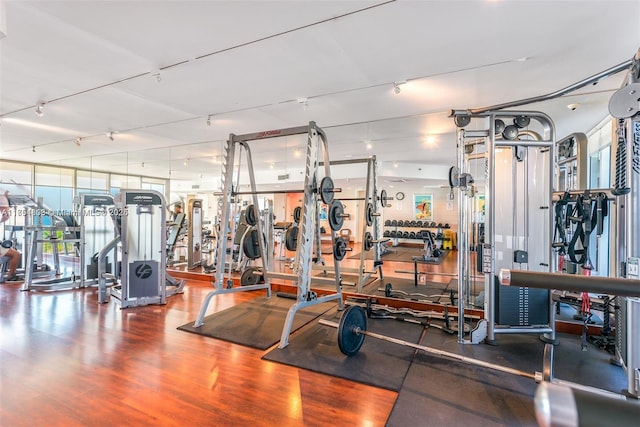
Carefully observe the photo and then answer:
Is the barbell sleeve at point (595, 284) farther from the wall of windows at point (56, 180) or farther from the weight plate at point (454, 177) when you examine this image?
the wall of windows at point (56, 180)

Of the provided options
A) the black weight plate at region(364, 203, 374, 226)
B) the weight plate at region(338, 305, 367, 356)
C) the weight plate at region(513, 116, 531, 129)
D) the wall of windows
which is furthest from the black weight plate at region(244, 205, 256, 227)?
the wall of windows

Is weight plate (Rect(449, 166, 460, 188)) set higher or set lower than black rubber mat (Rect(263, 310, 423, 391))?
higher

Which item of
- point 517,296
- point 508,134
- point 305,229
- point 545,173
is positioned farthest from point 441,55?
point 517,296

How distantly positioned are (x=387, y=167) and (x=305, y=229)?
4.51 meters

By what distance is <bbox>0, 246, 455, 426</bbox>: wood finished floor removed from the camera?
1943 millimetres

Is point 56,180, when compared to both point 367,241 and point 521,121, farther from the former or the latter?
point 521,121

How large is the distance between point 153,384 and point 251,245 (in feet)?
7.13

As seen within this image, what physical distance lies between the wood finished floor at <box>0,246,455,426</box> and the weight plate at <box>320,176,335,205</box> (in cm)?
161

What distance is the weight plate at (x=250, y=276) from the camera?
4.79 m

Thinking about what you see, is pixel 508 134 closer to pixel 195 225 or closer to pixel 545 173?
pixel 545 173

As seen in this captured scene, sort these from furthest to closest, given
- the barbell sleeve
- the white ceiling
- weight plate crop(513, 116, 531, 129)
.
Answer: weight plate crop(513, 116, 531, 129) < the white ceiling < the barbell sleeve

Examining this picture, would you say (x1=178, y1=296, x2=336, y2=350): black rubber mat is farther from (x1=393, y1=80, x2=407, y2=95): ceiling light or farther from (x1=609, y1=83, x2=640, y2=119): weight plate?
(x1=609, y1=83, x2=640, y2=119): weight plate

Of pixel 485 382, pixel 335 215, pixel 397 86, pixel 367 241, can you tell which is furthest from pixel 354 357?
pixel 397 86

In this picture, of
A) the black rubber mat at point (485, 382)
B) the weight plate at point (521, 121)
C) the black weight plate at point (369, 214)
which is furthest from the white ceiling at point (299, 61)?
the black rubber mat at point (485, 382)
